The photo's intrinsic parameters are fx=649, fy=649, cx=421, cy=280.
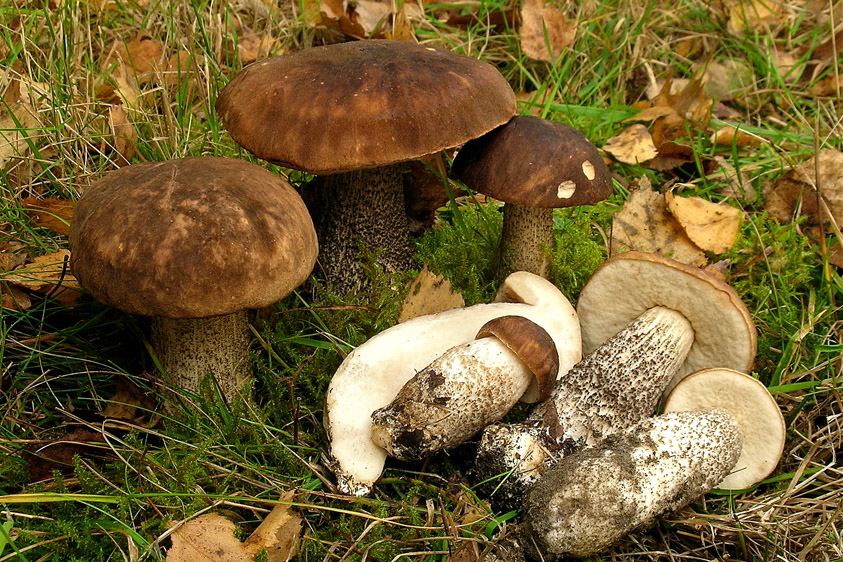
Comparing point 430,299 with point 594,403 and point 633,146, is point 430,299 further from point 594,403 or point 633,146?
point 633,146

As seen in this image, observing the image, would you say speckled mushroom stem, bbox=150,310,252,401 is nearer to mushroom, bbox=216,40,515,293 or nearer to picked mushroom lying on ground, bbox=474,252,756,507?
mushroom, bbox=216,40,515,293

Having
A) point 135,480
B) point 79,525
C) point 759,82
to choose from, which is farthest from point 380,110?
point 759,82

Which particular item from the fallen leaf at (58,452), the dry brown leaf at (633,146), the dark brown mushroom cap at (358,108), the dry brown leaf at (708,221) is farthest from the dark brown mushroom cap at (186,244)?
the dry brown leaf at (633,146)

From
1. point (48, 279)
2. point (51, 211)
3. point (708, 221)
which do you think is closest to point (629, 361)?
point (708, 221)

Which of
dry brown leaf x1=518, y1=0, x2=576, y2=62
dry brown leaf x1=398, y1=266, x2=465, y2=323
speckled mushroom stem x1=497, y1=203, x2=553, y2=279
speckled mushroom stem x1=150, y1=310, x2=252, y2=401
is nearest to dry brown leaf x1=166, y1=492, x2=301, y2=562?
speckled mushroom stem x1=150, y1=310, x2=252, y2=401

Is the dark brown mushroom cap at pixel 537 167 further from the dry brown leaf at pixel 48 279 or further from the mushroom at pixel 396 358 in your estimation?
the dry brown leaf at pixel 48 279

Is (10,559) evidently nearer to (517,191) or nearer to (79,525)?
(79,525)
